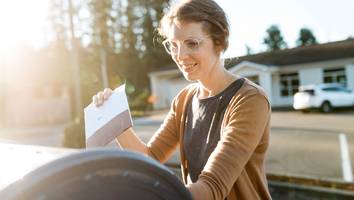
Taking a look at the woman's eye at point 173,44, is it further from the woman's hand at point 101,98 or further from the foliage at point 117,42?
the foliage at point 117,42

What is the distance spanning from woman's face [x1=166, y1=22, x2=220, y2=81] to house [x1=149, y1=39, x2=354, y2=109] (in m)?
27.8

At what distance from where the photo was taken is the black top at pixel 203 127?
167cm

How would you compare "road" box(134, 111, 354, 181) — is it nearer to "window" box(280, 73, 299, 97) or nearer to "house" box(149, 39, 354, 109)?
"house" box(149, 39, 354, 109)

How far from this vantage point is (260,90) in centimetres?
157

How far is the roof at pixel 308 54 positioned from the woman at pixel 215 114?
27.8 metres

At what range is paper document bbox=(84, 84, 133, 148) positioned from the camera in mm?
1648

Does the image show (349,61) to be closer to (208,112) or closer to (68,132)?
(68,132)

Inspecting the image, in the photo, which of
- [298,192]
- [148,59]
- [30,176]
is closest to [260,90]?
[30,176]

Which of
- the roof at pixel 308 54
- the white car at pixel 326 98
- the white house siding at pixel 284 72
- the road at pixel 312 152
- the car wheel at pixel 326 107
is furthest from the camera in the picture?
the roof at pixel 308 54

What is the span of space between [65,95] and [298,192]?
32076mm

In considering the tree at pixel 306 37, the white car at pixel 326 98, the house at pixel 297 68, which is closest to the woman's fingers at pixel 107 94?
the white car at pixel 326 98

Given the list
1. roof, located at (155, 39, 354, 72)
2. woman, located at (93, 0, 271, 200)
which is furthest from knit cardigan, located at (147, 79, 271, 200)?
roof, located at (155, 39, 354, 72)

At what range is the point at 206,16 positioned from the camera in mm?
1526

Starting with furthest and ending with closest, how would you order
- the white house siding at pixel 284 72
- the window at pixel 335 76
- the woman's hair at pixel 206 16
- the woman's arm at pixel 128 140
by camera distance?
the window at pixel 335 76 → the white house siding at pixel 284 72 → the woman's arm at pixel 128 140 → the woman's hair at pixel 206 16
